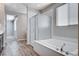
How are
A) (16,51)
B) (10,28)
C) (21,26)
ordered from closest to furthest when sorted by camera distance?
(16,51) < (10,28) < (21,26)

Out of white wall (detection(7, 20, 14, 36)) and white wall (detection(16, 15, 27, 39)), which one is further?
white wall (detection(16, 15, 27, 39))

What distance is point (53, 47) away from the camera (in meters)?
1.87

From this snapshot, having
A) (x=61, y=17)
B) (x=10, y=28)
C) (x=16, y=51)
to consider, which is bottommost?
(x=16, y=51)

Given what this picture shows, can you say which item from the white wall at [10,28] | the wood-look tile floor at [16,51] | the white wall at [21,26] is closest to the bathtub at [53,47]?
the wood-look tile floor at [16,51]

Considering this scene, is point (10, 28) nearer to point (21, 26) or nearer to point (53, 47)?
point (21, 26)

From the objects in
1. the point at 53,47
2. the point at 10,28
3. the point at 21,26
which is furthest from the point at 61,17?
the point at 10,28

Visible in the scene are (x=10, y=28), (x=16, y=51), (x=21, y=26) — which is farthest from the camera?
(x=21, y=26)

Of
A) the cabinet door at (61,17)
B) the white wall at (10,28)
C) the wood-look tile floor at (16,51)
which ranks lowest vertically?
the wood-look tile floor at (16,51)

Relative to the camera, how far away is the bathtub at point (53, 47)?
1579 mm

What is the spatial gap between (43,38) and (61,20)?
1.90ft

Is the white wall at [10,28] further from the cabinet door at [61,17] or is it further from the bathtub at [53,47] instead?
the cabinet door at [61,17]

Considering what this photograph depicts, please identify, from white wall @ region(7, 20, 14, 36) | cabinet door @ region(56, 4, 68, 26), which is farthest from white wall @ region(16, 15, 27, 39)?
cabinet door @ region(56, 4, 68, 26)

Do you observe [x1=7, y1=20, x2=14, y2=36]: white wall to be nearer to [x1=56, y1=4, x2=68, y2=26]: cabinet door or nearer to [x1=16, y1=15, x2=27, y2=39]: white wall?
[x1=16, y1=15, x2=27, y2=39]: white wall

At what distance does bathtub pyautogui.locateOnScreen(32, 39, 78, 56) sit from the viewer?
158cm
